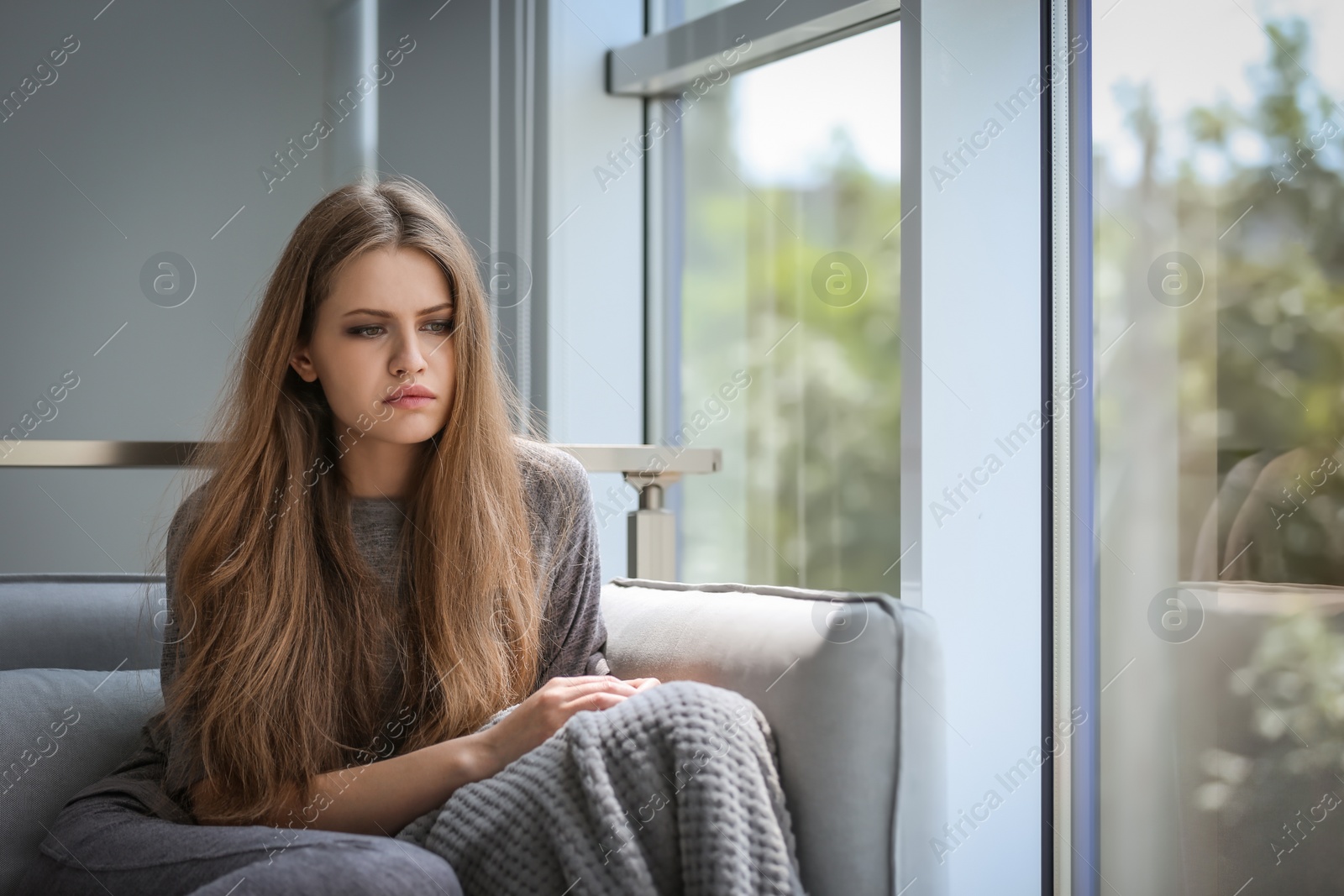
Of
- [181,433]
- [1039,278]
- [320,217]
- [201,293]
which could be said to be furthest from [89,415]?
[1039,278]

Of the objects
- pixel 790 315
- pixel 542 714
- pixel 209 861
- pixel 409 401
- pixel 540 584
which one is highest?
pixel 790 315

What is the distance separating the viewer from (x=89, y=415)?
2117mm

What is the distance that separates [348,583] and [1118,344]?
42.5 inches

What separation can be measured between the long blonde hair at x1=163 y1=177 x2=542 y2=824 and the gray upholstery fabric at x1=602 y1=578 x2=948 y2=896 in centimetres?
29

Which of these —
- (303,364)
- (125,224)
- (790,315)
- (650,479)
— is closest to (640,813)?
(303,364)

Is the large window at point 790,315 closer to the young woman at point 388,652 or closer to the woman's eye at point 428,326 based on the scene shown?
the young woman at point 388,652

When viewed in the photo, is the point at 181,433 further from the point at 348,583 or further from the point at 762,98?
the point at 762,98

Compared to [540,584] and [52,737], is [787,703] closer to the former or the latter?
[540,584]

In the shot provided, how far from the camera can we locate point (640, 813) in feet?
2.95

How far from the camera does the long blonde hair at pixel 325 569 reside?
1.15m

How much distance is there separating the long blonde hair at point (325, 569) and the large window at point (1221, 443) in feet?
2.70

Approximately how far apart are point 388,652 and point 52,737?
0.40 metres

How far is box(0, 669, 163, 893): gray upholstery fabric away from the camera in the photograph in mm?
1172

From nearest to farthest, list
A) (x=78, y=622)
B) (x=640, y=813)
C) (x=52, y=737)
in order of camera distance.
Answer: (x=640, y=813)
(x=52, y=737)
(x=78, y=622)
